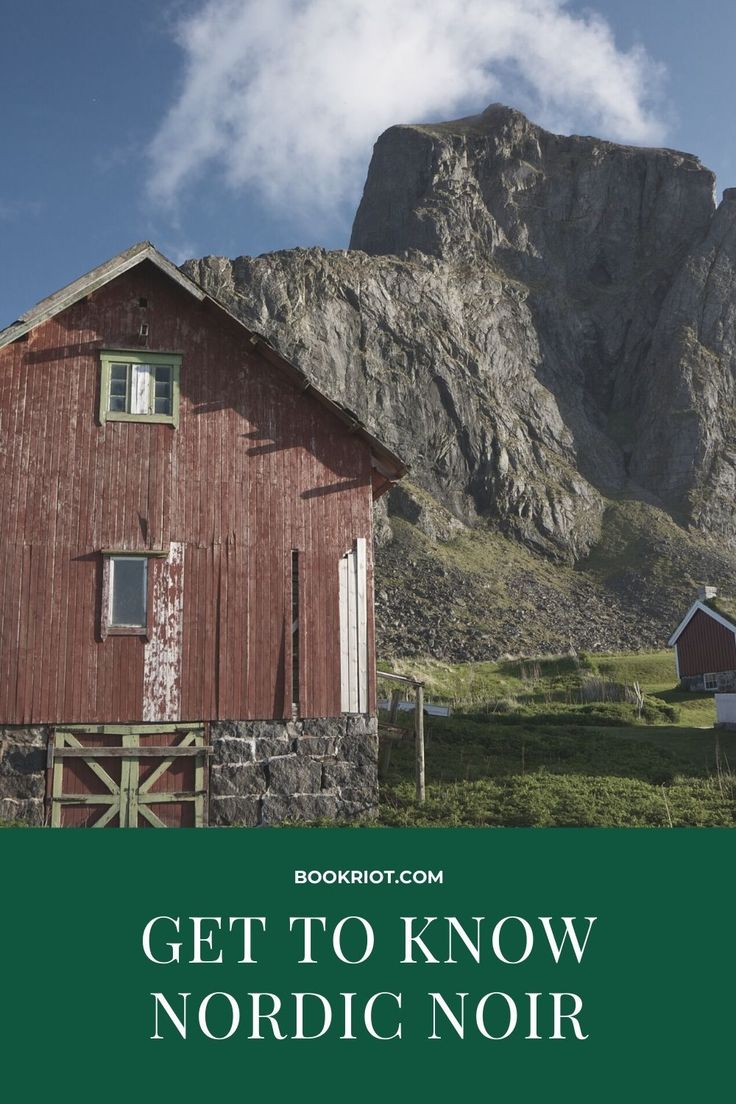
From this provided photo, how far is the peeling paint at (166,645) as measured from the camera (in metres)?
15.6

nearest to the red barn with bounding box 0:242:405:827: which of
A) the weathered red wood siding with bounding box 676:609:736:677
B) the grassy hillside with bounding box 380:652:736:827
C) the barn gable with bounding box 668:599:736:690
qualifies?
the grassy hillside with bounding box 380:652:736:827

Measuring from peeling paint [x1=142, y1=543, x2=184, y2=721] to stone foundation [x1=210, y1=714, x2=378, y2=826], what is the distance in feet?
3.15

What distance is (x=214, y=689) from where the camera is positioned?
52.1ft

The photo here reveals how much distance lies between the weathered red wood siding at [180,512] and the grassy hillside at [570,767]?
348 centimetres

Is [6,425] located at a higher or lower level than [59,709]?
higher

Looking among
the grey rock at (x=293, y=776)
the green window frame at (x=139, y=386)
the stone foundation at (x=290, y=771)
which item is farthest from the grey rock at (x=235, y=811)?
the green window frame at (x=139, y=386)

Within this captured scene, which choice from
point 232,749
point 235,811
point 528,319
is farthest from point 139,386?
point 528,319

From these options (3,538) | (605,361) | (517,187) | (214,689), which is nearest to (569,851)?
(214,689)

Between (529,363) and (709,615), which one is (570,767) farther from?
(529,363)

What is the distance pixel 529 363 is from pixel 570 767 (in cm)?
10355

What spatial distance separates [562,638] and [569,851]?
65548 mm

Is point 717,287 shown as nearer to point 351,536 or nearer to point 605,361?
point 605,361

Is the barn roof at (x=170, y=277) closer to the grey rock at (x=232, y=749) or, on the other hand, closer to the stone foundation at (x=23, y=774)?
the grey rock at (x=232, y=749)

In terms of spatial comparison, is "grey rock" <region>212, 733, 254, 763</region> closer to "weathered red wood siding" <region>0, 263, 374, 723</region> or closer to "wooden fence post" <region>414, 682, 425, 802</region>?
"weathered red wood siding" <region>0, 263, 374, 723</region>
